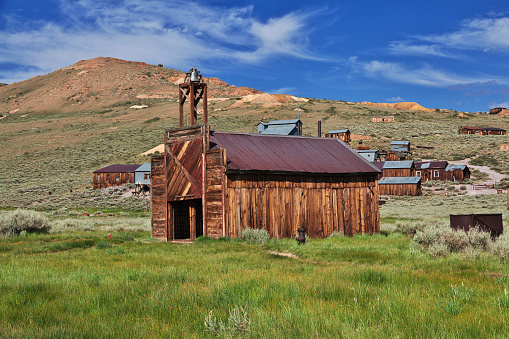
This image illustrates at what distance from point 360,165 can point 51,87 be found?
500 ft

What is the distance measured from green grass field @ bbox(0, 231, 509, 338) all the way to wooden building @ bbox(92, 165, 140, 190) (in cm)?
5436

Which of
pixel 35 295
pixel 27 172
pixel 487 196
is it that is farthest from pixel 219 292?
pixel 27 172

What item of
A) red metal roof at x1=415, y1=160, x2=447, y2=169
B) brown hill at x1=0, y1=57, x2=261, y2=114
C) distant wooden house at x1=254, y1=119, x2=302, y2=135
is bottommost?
red metal roof at x1=415, y1=160, x2=447, y2=169

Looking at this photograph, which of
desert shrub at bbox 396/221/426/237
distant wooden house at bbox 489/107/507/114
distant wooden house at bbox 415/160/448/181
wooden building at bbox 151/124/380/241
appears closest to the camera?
wooden building at bbox 151/124/380/241

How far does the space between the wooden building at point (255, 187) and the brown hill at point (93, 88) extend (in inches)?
4791

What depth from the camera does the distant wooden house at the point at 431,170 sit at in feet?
224

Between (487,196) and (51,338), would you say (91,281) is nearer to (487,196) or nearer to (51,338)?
(51,338)

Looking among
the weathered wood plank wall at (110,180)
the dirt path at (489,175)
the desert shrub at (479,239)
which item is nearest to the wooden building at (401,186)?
the dirt path at (489,175)

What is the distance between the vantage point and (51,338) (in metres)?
4.95

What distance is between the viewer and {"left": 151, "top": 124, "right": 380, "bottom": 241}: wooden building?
1888 cm

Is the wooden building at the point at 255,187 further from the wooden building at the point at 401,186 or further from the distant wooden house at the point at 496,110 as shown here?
the distant wooden house at the point at 496,110

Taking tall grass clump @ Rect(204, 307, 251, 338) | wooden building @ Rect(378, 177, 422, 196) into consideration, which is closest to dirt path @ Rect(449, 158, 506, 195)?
wooden building @ Rect(378, 177, 422, 196)

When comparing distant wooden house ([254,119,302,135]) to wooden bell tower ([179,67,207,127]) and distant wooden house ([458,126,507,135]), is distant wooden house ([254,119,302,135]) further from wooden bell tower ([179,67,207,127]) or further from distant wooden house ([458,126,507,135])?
distant wooden house ([458,126,507,135])

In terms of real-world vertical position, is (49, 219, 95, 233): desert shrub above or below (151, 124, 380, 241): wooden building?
below
